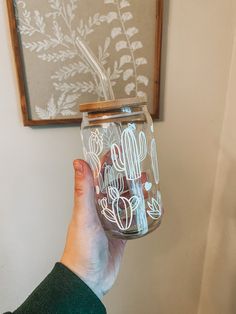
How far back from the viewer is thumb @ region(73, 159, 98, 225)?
0.41 metres

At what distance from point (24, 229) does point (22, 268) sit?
126 millimetres

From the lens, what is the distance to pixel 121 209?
392mm

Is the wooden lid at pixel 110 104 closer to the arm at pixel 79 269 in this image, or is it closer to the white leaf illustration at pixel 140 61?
the arm at pixel 79 269

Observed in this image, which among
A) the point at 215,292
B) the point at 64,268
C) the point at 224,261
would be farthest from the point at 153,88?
the point at 215,292

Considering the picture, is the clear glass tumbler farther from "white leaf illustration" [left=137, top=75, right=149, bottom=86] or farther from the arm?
"white leaf illustration" [left=137, top=75, right=149, bottom=86]

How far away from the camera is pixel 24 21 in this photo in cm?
47

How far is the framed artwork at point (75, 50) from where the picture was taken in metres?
0.48

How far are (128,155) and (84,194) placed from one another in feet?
0.36

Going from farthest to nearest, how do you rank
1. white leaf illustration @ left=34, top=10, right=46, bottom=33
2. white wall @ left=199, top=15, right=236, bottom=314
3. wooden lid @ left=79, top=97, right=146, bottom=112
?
white wall @ left=199, top=15, right=236, bottom=314 → white leaf illustration @ left=34, top=10, right=46, bottom=33 → wooden lid @ left=79, top=97, right=146, bottom=112

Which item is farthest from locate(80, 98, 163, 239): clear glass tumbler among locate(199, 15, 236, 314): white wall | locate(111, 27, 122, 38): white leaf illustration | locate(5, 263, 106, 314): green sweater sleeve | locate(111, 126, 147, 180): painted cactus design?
locate(199, 15, 236, 314): white wall

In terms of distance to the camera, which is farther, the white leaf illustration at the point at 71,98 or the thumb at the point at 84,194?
the white leaf illustration at the point at 71,98

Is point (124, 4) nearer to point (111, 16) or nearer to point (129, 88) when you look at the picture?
point (111, 16)

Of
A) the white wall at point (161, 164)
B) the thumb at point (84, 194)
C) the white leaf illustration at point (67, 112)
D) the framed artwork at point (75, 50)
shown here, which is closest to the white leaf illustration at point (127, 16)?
the framed artwork at point (75, 50)

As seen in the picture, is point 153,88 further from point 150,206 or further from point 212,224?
point 212,224
